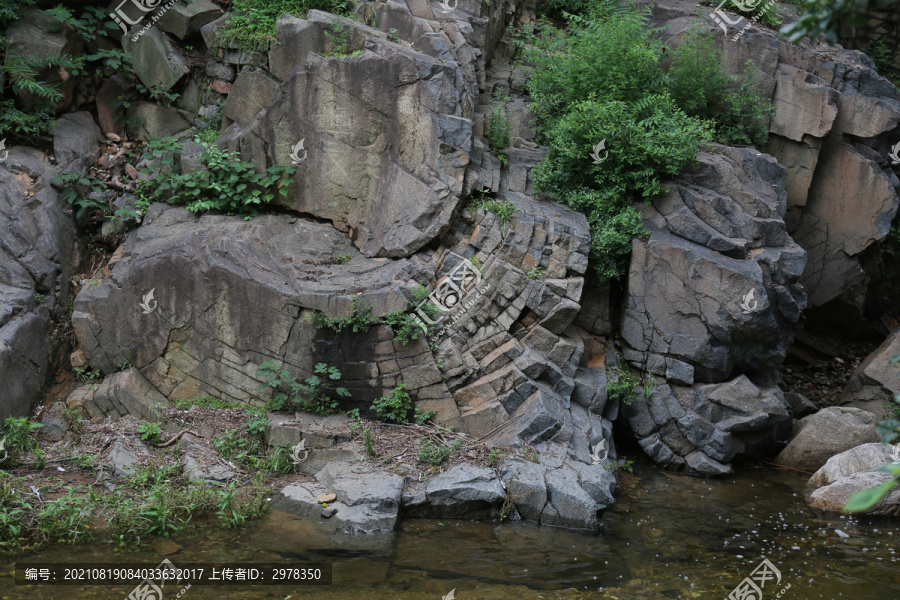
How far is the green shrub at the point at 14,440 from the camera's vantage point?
7254mm

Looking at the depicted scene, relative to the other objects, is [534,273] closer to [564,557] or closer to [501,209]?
[501,209]

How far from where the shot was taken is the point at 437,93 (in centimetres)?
910

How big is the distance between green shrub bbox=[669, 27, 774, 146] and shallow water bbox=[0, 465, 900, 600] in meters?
5.94

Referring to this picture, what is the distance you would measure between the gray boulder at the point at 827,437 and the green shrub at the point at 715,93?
4375 millimetres

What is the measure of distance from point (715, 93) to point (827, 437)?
17.6 ft

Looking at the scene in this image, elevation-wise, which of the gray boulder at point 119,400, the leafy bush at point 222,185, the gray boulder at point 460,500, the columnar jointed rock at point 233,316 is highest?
the leafy bush at point 222,185

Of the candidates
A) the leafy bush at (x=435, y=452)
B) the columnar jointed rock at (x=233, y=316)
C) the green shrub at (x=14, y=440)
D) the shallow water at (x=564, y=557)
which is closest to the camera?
the shallow water at (x=564, y=557)

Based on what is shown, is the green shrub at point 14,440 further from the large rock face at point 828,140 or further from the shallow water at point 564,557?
the large rock face at point 828,140

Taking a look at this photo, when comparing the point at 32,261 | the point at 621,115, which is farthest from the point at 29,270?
the point at 621,115

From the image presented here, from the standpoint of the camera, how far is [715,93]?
36.0 ft

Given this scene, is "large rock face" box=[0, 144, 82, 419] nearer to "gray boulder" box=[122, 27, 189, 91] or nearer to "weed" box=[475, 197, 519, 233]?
"gray boulder" box=[122, 27, 189, 91]


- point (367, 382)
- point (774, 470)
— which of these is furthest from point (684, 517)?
point (367, 382)

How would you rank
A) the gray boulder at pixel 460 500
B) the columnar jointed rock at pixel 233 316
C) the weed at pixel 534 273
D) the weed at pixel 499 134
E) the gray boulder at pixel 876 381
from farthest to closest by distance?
the gray boulder at pixel 876 381 < the weed at pixel 499 134 < the weed at pixel 534 273 < the columnar jointed rock at pixel 233 316 < the gray boulder at pixel 460 500

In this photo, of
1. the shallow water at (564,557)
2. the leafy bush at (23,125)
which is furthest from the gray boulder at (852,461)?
the leafy bush at (23,125)
